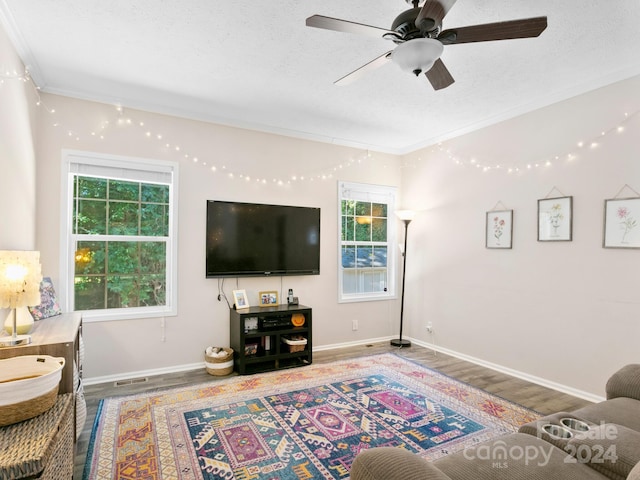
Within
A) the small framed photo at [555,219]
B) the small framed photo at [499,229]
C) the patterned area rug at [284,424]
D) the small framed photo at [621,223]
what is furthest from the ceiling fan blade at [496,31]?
the patterned area rug at [284,424]

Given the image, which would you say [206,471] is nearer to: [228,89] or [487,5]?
[228,89]

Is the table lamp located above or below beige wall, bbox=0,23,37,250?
below

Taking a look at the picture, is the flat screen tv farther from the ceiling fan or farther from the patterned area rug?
the ceiling fan

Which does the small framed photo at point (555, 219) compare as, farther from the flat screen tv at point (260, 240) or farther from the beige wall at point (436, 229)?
the flat screen tv at point (260, 240)

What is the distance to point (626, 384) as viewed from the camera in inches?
75.5

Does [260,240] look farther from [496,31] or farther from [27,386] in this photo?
[496,31]

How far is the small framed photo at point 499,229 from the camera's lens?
3.84 m

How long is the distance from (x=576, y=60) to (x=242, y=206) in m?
3.31

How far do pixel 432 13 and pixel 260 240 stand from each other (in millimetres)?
2948

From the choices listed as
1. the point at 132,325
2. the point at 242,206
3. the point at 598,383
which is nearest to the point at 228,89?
the point at 242,206

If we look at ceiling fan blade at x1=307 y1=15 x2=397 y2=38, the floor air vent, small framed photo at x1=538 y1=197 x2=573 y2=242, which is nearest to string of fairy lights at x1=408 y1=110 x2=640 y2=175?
small framed photo at x1=538 y1=197 x2=573 y2=242

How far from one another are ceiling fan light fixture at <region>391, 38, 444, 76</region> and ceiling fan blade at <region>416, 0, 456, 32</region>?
2.5 inches

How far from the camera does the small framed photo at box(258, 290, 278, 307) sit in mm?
4215

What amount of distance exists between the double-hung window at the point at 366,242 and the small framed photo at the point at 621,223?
2650 millimetres
